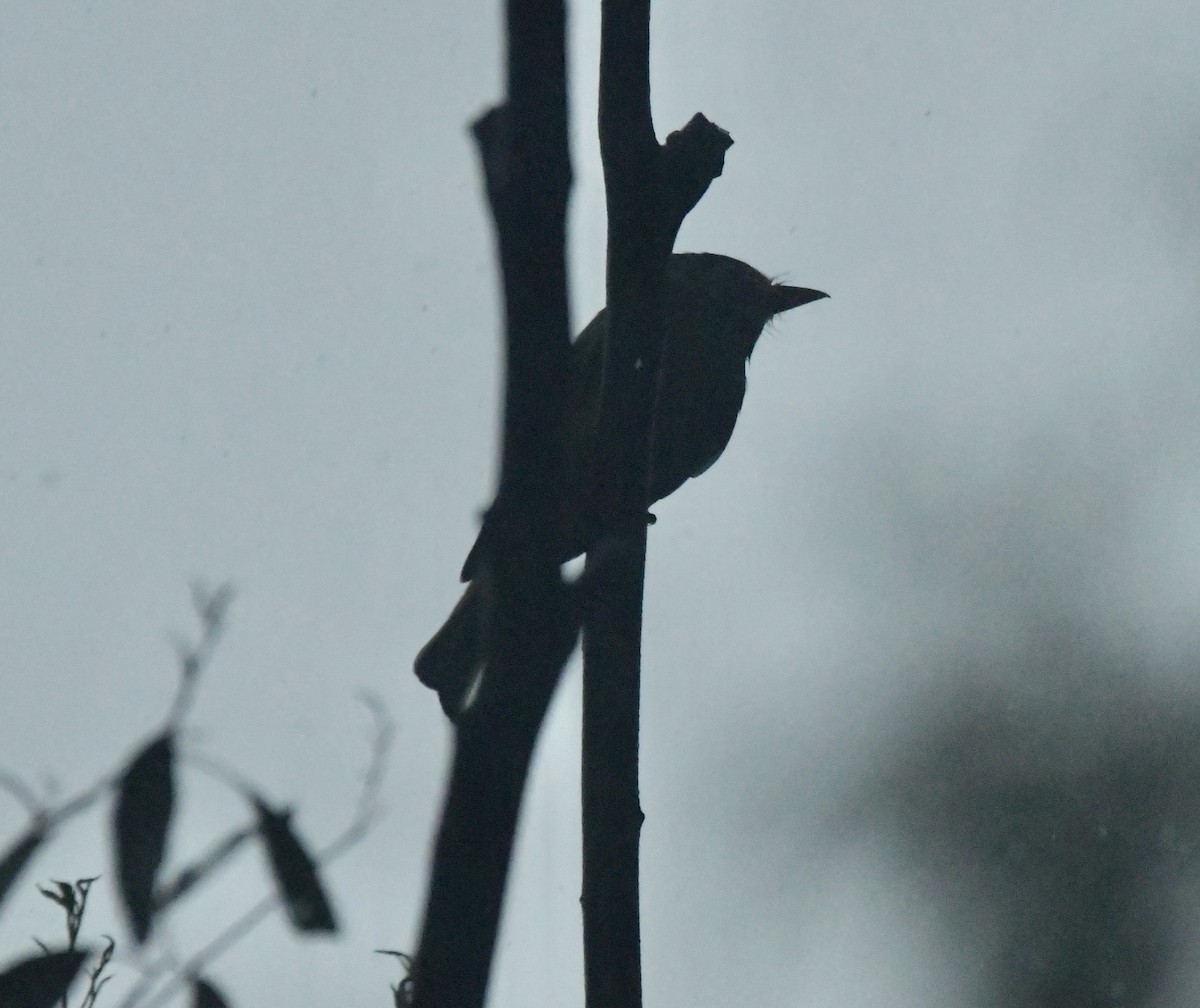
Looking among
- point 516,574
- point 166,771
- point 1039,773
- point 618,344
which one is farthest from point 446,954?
point 1039,773

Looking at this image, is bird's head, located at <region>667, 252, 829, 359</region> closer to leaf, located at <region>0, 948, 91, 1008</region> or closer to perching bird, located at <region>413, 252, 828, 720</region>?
perching bird, located at <region>413, 252, 828, 720</region>

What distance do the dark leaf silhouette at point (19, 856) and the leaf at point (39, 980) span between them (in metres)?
0.05

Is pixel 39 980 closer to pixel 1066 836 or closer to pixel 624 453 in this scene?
pixel 624 453

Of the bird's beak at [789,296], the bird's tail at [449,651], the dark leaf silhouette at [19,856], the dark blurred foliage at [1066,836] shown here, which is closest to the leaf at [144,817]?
the dark leaf silhouette at [19,856]

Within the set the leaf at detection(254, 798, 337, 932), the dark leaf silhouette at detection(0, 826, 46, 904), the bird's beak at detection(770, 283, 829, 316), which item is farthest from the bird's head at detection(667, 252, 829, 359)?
the dark leaf silhouette at detection(0, 826, 46, 904)

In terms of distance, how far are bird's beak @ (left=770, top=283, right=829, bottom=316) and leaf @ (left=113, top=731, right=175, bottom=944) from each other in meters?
2.86

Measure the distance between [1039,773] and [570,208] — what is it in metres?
2.83

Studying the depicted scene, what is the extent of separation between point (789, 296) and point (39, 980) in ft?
10.0

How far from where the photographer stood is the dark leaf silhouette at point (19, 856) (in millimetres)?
964

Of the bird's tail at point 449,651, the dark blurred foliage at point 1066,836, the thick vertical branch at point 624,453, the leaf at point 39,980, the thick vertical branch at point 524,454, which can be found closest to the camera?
the thick vertical branch at point 524,454

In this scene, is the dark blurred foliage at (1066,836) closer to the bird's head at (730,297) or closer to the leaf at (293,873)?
the bird's head at (730,297)

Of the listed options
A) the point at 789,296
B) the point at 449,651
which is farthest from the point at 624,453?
the point at 789,296

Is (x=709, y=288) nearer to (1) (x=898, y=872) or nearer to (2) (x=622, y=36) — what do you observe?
(1) (x=898, y=872)

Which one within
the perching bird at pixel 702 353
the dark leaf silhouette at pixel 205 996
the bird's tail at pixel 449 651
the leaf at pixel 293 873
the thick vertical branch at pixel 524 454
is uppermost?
the perching bird at pixel 702 353
